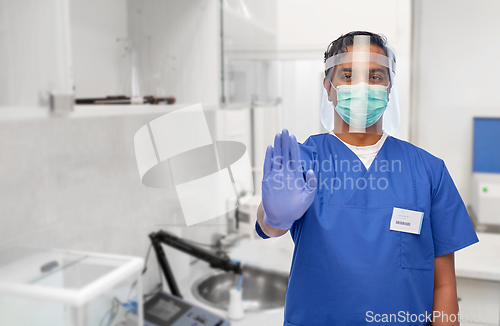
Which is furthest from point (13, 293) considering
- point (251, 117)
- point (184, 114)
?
point (251, 117)

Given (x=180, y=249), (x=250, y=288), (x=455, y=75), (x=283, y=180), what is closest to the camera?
(x=283, y=180)

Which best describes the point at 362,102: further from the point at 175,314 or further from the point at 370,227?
the point at 175,314

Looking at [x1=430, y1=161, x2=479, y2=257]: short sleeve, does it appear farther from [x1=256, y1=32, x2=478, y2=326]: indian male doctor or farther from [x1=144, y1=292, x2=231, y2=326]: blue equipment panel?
[x1=144, y1=292, x2=231, y2=326]: blue equipment panel

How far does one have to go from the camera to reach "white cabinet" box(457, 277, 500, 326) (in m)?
0.92

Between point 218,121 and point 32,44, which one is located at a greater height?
point 32,44

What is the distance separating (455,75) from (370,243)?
0.47m

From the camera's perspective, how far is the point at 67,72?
76 centimetres

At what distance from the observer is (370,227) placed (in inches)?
27.0

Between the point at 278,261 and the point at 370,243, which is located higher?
the point at 370,243

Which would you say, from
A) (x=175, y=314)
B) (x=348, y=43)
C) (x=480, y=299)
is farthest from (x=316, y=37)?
(x=175, y=314)

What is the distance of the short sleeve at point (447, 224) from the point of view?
707 millimetres

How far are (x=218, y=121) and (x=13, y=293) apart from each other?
988mm

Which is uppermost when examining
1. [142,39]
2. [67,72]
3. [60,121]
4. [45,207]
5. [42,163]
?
[142,39]

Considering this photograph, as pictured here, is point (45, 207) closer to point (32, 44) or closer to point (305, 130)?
point (32, 44)
